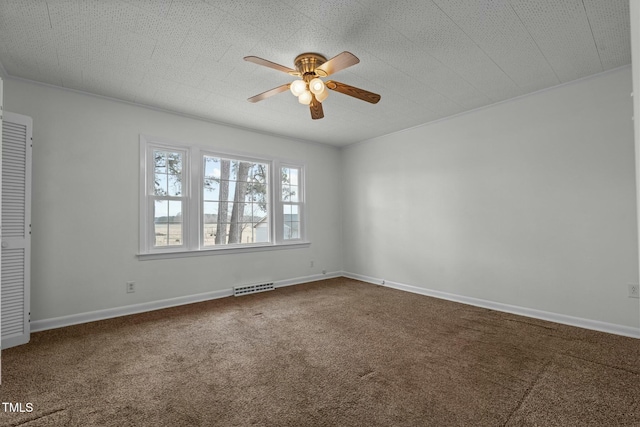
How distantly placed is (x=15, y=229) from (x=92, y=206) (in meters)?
0.70

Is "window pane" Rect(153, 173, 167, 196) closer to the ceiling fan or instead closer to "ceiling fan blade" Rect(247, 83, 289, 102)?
"ceiling fan blade" Rect(247, 83, 289, 102)

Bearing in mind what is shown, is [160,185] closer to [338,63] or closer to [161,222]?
[161,222]

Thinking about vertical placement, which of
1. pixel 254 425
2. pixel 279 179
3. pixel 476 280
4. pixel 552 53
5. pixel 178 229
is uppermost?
pixel 552 53

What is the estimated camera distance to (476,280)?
12.4 feet

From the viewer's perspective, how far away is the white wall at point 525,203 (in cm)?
282

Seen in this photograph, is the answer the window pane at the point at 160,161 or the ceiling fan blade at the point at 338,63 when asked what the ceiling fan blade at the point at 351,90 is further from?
the window pane at the point at 160,161

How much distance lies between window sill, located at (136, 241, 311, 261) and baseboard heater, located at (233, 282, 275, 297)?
52 cm

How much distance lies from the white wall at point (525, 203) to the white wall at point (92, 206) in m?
2.83

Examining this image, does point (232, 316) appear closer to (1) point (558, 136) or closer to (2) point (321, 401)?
(2) point (321, 401)

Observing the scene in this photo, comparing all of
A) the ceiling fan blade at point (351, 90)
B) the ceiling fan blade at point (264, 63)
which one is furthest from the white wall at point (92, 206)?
the ceiling fan blade at point (351, 90)

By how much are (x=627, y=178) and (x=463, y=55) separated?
194 cm

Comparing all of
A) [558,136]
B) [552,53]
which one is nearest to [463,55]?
[552,53]

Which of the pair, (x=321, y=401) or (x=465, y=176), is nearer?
(x=321, y=401)

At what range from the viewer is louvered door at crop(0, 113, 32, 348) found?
255 centimetres
